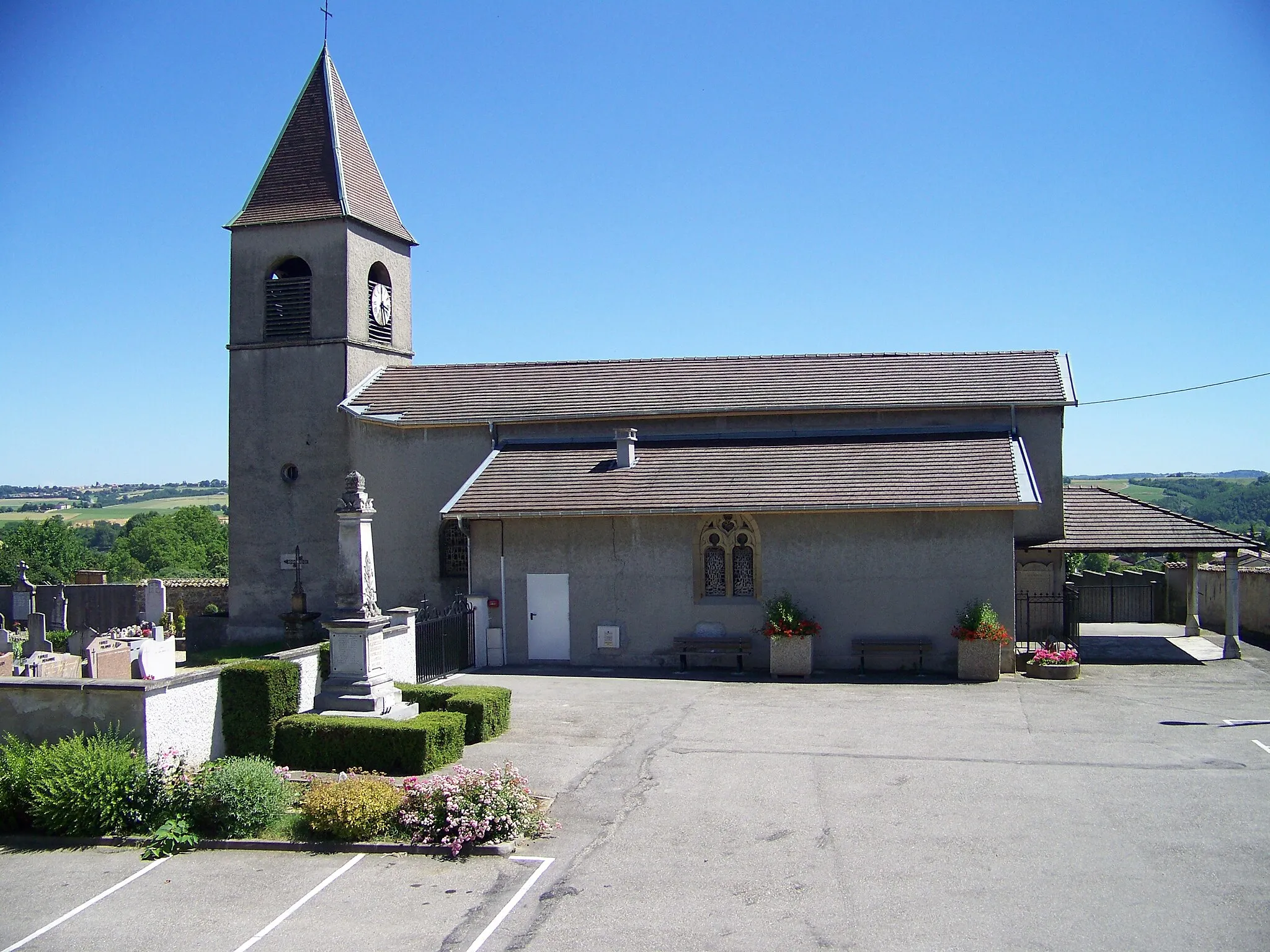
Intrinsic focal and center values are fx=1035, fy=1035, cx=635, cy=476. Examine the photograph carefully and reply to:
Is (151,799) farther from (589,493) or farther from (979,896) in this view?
(589,493)

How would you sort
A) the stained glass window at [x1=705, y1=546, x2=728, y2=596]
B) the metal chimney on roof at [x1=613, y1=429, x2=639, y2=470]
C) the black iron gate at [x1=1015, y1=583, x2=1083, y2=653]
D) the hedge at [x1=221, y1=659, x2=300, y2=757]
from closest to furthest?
1. the hedge at [x1=221, y1=659, x2=300, y2=757]
2. the stained glass window at [x1=705, y1=546, x2=728, y2=596]
3. the metal chimney on roof at [x1=613, y1=429, x2=639, y2=470]
4. the black iron gate at [x1=1015, y1=583, x2=1083, y2=653]

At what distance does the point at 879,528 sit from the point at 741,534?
9.08 ft

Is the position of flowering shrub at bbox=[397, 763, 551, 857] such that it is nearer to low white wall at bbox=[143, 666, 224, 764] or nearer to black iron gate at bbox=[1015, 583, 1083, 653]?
low white wall at bbox=[143, 666, 224, 764]

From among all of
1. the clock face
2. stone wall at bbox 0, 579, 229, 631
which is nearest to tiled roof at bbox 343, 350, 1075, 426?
the clock face

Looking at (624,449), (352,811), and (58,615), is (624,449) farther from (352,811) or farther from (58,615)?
(58,615)

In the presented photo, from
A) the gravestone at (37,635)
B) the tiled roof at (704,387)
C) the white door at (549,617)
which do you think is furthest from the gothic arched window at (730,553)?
the gravestone at (37,635)

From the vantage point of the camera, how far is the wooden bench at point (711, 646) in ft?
68.5

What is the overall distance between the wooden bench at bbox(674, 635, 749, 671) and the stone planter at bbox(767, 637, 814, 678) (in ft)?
2.77

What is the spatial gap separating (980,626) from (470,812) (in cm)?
1242

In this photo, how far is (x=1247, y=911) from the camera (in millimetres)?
8391

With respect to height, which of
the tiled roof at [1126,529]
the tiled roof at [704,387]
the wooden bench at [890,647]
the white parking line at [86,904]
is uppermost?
the tiled roof at [704,387]

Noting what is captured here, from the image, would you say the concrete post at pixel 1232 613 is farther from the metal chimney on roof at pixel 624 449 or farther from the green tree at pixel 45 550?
the green tree at pixel 45 550

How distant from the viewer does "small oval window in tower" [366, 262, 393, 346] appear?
26.8 m

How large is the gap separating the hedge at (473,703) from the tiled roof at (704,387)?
1031cm
